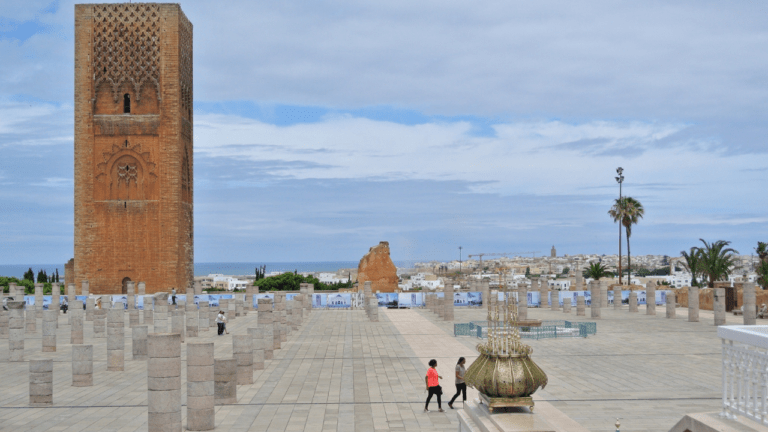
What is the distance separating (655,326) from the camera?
29.1 meters

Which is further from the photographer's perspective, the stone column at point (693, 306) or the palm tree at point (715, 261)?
the palm tree at point (715, 261)

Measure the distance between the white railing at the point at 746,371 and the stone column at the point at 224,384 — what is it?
9239 millimetres

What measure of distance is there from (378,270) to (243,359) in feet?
106

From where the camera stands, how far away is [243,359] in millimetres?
15836

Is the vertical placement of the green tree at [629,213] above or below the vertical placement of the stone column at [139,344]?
above

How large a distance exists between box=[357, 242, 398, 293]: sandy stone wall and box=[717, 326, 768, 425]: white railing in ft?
136

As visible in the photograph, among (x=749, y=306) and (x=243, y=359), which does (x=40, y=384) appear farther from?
(x=749, y=306)

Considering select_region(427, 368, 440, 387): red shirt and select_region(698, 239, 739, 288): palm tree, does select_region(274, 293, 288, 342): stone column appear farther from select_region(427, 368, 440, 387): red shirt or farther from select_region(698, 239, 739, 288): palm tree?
select_region(698, 239, 739, 288): palm tree

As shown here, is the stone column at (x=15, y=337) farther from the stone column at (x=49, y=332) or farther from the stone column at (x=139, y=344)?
the stone column at (x=139, y=344)

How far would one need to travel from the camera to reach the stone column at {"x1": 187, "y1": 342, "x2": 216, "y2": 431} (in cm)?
1176

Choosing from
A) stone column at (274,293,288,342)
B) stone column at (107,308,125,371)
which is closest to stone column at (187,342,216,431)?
stone column at (107,308,125,371)

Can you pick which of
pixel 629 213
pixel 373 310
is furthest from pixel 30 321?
pixel 629 213

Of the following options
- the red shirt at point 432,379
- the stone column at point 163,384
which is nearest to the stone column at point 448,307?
the red shirt at point 432,379

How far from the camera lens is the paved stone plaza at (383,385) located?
39.9ft
